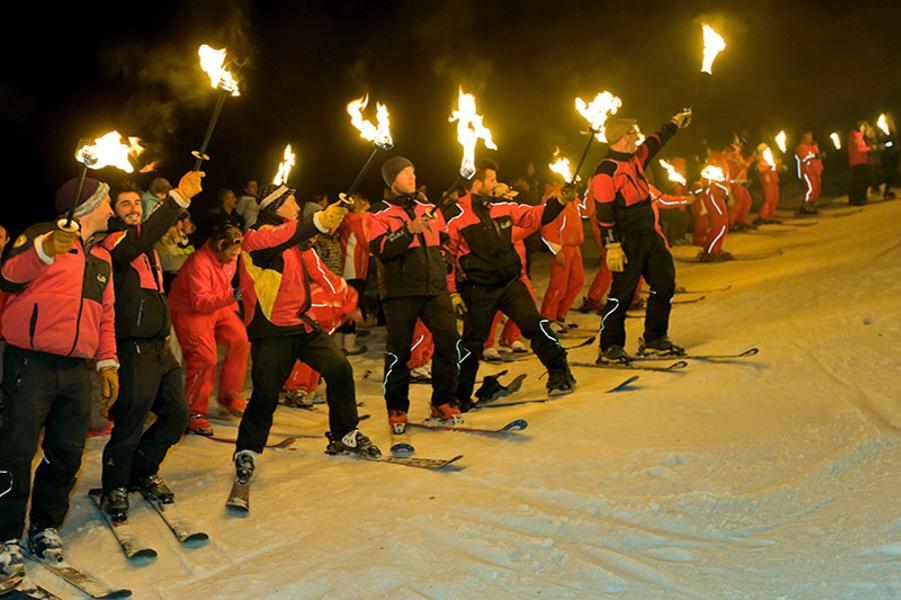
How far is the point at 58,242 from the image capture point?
479 cm

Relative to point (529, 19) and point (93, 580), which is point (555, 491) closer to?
point (93, 580)

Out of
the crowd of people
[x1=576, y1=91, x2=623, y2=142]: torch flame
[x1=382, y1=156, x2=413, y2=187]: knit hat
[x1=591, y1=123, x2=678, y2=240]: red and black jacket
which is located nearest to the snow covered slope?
the crowd of people

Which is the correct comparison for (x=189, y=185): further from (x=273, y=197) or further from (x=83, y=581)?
(x=83, y=581)

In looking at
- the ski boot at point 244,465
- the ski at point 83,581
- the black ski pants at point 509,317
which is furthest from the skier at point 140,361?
the black ski pants at point 509,317

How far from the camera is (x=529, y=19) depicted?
25.0 metres

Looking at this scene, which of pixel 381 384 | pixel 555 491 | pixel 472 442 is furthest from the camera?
pixel 381 384

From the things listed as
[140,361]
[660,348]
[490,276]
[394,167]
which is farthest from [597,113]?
[140,361]

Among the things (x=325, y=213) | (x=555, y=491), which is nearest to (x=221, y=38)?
(x=325, y=213)

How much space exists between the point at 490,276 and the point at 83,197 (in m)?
3.88

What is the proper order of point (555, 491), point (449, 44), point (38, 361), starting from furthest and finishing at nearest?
1. point (449, 44)
2. point (555, 491)
3. point (38, 361)

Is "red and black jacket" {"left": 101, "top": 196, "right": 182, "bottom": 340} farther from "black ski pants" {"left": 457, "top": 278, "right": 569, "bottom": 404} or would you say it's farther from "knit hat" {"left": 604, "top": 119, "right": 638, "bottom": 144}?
"knit hat" {"left": 604, "top": 119, "right": 638, "bottom": 144}

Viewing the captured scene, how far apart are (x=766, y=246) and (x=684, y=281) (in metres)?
3.89

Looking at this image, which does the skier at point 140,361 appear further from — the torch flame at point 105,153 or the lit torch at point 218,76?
the torch flame at point 105,153

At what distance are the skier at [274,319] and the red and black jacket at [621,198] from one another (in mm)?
3451
